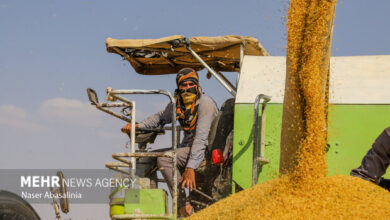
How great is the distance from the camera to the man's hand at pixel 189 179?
5125 millimetres

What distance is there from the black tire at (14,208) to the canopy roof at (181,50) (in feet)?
10.1

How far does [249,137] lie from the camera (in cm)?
511

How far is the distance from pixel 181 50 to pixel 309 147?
2.87 metres

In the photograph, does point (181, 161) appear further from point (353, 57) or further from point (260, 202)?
point (353, 57)

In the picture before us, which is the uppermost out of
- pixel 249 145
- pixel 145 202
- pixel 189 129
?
pixel 189 129

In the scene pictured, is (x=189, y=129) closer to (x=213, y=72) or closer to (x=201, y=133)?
(x=201, y=133)

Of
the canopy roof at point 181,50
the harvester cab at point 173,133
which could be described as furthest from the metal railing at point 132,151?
the canopy roof at point 181,50

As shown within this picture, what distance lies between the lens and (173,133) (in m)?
4.51

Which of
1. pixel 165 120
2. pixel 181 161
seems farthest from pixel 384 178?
pixel 165 120

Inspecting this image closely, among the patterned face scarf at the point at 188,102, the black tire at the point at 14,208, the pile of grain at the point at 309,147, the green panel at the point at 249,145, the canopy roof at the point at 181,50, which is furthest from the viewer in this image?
the canopy roof at the point at 181,50

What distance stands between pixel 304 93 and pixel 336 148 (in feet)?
3.70

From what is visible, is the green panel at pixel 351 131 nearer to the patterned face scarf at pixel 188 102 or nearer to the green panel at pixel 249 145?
the green panel at pixel 249 145

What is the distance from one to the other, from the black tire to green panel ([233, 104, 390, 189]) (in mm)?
2341

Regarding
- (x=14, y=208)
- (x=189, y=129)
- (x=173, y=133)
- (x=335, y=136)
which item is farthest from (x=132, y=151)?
(x=335, y=136)
